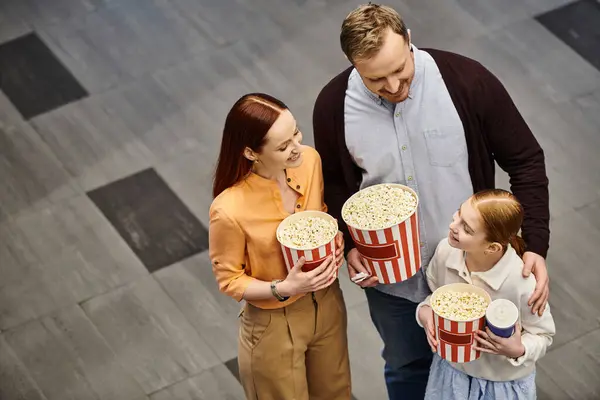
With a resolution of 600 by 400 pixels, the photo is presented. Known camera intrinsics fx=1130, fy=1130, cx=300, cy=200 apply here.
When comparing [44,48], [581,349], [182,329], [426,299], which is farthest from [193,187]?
[426,299]

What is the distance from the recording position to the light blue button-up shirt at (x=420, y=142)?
3162mm

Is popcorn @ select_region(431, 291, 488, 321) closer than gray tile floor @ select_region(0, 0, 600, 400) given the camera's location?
Yes

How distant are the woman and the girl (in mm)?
317

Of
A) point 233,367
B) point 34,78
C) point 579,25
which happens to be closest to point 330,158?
point 233,367

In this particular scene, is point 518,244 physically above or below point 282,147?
below

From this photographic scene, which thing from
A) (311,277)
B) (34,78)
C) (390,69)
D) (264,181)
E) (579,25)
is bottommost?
(34,78)

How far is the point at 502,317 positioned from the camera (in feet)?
9.59

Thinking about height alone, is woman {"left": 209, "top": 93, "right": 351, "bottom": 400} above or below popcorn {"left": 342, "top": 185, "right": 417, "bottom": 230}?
below

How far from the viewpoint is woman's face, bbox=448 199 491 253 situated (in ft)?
9.76

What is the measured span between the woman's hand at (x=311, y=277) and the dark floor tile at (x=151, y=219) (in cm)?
215

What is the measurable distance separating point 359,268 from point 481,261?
34cm

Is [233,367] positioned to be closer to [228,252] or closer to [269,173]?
[228,252]

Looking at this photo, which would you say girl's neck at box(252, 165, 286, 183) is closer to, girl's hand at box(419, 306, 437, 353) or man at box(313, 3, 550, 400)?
man at box(313, 3, 550, 400)

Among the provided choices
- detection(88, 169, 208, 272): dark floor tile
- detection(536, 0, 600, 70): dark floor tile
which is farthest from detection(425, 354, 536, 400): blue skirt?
detection(536, 0, 600, 70): dark floor tile
